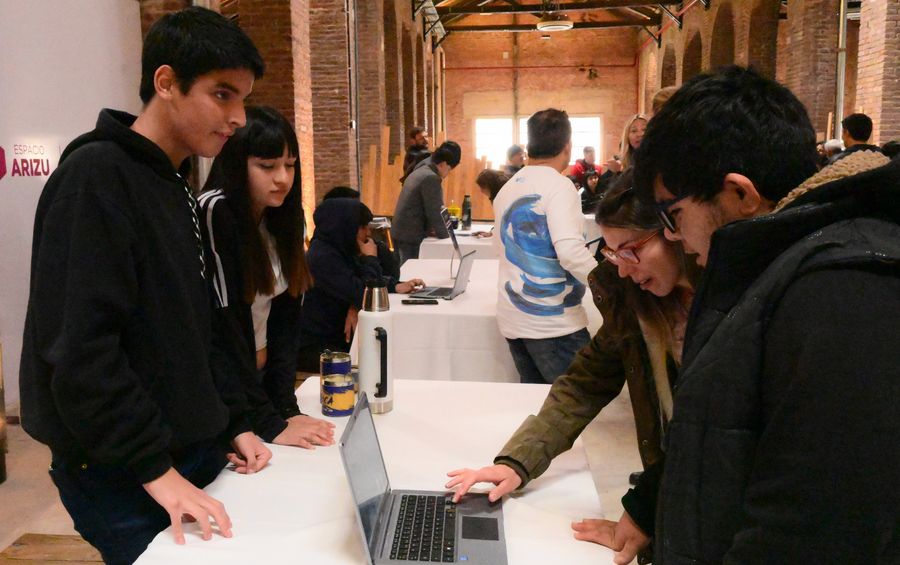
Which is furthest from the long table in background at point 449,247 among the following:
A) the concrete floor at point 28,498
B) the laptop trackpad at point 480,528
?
the laptop trackpad at point 480,528

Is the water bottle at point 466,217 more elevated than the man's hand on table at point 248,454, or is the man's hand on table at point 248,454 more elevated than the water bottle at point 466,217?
the water bottle at point 466,217

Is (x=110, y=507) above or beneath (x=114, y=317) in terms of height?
beneath

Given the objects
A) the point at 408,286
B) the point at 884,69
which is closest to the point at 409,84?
the point at 884,69

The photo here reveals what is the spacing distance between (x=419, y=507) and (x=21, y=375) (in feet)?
2.45

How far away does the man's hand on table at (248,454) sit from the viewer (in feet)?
5.56

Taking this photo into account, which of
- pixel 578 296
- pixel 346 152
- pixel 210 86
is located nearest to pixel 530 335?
pixel 578 296

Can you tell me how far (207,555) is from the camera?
1326 millimetres

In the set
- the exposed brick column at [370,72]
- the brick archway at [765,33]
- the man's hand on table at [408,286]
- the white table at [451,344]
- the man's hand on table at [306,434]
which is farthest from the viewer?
the brick archway at [765,33]

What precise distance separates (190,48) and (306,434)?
908mm

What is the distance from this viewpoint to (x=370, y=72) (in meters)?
11.0

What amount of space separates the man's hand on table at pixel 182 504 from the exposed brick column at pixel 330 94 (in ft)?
25.4

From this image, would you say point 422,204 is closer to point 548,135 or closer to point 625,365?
point 548,135

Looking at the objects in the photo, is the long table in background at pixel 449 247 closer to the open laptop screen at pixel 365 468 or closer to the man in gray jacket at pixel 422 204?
the man in gray jacket at pixel 422 204

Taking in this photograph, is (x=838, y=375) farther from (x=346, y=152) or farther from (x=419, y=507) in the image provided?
(x=346, y=152)
